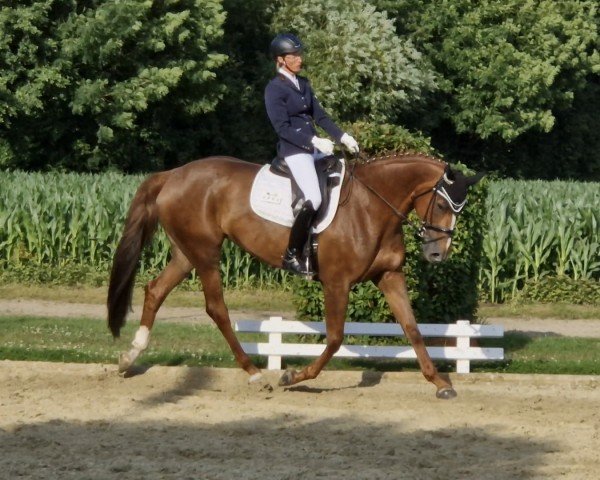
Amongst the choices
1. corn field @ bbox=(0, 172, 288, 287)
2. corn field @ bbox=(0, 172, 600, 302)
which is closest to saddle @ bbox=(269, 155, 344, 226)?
corn field @ bbox=(0, 172, 600, 302)

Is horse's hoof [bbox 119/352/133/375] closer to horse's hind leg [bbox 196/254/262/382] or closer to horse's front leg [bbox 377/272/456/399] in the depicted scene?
horse's hind leg [bbox 196/254/262/382]

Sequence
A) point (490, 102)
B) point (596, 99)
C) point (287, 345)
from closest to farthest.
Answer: point (287, 345) → point (490, 102) → point (596, 99)

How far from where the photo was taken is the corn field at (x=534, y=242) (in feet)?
76.5

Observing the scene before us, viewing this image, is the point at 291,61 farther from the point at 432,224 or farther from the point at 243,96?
the point at 243,96

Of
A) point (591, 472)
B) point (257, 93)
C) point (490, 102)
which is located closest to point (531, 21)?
point (490, 102)

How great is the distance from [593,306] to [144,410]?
12293 millimetres

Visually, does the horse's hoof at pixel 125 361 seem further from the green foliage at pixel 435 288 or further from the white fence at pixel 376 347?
the green foliage at pixel 435 288

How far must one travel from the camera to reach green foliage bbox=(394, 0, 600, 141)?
1902 inches

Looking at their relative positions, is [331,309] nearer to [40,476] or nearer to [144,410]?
[144,410]

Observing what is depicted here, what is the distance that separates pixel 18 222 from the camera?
24.9m

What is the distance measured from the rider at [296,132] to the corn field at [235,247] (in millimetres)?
10431

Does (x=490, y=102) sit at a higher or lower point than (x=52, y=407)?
higher

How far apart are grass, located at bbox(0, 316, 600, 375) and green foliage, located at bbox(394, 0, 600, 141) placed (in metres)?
31.5

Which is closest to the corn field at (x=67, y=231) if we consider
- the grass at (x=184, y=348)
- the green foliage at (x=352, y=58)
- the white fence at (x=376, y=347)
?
the grass at (x=184, y=348)
